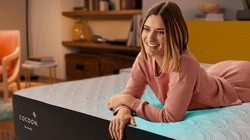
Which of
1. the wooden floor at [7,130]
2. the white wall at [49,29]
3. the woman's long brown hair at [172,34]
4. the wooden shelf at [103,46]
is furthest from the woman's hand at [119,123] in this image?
the white wall at [49,29]

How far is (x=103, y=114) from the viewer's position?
4.60 feet

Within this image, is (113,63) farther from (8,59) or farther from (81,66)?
(8,59)

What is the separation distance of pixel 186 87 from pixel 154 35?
213mm

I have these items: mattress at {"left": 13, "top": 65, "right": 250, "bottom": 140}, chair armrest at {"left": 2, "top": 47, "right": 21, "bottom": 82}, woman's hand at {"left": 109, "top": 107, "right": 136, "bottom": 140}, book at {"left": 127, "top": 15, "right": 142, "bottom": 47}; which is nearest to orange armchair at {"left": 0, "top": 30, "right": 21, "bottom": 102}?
chair armrest at {"left": 2, "top": 47, "right": 21, "bottom": 82}

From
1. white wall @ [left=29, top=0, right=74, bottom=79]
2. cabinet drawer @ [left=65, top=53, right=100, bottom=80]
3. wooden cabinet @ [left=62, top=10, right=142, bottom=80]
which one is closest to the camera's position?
wooden cabinet @ [left=62, top=10, right=142, bottom=80]

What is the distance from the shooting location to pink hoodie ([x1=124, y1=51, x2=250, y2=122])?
4.10 ft

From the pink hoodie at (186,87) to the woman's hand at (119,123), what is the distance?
5 centimetres

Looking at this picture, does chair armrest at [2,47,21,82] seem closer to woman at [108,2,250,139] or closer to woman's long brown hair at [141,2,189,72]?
woman at [108,2,250,139]

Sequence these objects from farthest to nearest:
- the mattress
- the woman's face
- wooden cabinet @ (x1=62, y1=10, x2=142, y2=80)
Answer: wooden cabinet @ (x1=62, y1=10, x2=142, y2=80)
the woman's face
the mattress

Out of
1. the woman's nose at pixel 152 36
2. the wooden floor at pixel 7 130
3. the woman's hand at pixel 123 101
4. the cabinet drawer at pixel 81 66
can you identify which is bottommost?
the wooden floor at pixel 7 130

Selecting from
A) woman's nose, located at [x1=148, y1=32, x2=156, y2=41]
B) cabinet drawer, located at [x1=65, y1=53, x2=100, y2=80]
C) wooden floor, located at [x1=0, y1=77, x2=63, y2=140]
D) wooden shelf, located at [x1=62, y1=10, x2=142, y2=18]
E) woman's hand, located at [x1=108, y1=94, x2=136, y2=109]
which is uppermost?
wooden shelf, located at [x1=62, y1=10, x2=142, y2=18]

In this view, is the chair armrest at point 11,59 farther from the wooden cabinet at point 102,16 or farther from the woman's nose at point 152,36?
the woman's nose at point 152,36

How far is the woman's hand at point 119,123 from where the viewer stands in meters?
1.26

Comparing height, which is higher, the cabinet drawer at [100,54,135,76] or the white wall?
the white wall
